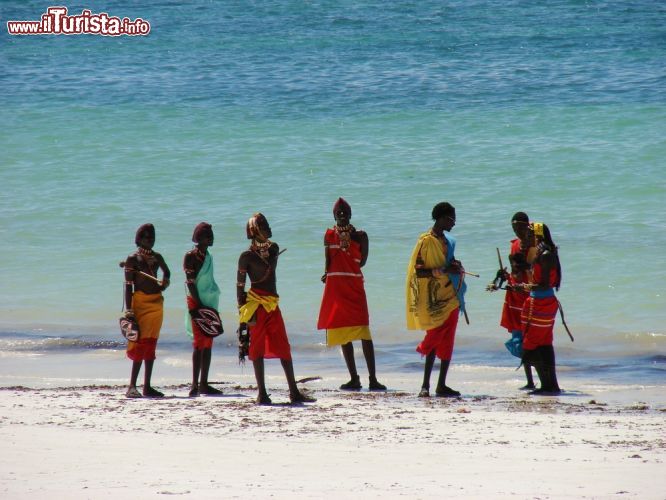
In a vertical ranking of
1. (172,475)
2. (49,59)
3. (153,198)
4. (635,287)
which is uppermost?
(49,59)

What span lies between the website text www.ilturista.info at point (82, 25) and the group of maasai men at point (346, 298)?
20205mm

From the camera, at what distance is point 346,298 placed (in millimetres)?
9086

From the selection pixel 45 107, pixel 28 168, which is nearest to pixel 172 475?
pixel 28 168

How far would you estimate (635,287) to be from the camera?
41.6 feet

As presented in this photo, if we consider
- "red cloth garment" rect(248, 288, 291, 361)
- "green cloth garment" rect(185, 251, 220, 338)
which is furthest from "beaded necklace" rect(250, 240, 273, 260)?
"green cloth garment" rect(185, 251, 220, 338)

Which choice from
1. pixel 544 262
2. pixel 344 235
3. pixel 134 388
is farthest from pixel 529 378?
pixel 134 388

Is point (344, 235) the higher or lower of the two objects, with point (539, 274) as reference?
higher

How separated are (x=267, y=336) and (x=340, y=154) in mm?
11782

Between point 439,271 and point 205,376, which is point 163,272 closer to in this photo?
point 205,376

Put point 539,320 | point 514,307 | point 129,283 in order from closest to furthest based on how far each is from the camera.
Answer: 1. point 129,283
2. point 539,320
3. point 514,307

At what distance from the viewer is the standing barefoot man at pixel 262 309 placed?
820cm

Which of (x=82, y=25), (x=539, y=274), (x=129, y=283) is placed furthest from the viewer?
(x=82, y=25)

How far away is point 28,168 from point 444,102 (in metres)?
7.87

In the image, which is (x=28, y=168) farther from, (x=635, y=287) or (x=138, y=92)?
(x=635, y=287)
